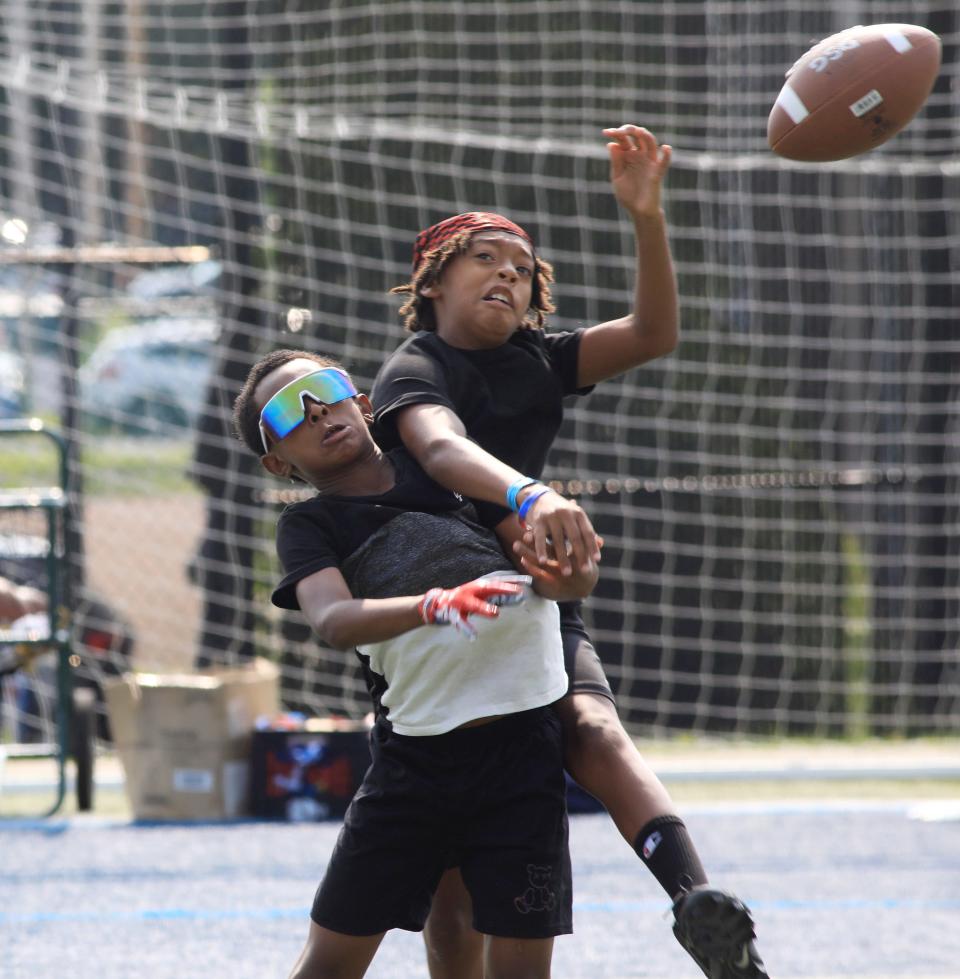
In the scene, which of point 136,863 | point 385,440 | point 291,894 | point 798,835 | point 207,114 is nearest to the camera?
point 385,440

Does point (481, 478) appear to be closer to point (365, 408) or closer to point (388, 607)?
point (388, 607)

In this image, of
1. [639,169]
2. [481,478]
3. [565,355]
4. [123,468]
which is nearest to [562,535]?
[481,478]

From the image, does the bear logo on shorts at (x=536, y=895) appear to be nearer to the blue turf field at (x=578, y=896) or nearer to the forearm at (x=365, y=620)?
the forearm at (x=365, y=620)

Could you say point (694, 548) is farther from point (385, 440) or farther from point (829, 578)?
point (385, 440)

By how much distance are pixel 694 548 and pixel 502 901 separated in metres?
4.98

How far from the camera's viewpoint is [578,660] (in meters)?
2.63

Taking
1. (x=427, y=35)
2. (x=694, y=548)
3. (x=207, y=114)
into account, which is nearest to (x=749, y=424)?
(x=694, y=548)

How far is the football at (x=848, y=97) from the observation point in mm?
3021

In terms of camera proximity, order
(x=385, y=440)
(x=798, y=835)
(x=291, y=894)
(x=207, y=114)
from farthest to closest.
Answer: (x=207, y=114) → (x=798, y=835) → (x=291, y=894) → (x=385, y=440)

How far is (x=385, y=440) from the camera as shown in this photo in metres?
2.57

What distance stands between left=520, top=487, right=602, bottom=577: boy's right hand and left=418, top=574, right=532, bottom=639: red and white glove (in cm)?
7

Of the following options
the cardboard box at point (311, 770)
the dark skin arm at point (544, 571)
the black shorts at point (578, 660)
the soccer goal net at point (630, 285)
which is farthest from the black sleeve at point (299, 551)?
the soccer goal net at point (630, 285)

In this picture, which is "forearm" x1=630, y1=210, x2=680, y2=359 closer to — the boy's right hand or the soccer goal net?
the boy's right hand

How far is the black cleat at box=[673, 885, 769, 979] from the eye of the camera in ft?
7.35
